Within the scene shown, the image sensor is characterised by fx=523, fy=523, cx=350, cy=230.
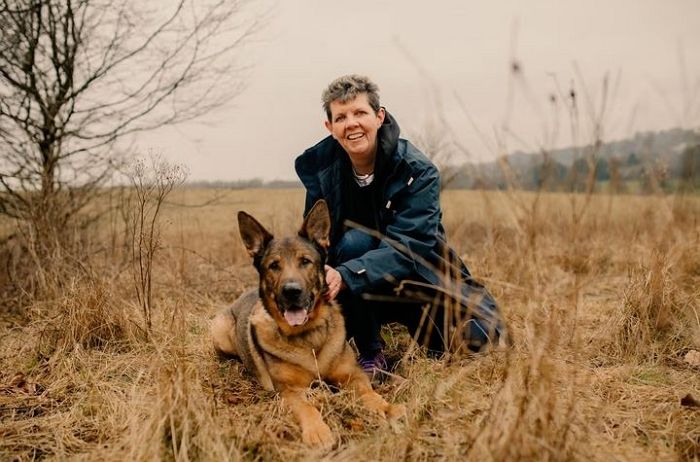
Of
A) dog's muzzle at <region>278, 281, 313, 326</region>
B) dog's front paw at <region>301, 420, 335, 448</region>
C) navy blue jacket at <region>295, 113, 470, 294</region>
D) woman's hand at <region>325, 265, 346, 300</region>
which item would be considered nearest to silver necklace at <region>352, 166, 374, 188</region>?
navy blue jacket at <region>295, 113, 470, 294</region>

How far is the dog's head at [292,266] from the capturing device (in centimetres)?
356

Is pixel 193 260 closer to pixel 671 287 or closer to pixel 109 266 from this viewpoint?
pixel 109 266

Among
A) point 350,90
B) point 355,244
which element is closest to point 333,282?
point 355,244

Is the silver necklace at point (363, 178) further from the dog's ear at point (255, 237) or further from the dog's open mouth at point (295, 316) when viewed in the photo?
the dog's open mouth at point (295, 316)

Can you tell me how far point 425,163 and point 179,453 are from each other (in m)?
2.71

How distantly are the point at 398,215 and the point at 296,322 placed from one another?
115 cm

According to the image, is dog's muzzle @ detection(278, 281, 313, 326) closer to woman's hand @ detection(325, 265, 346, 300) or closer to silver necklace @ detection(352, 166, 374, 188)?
woman's hand @ detection(325, 265, 346, 300)

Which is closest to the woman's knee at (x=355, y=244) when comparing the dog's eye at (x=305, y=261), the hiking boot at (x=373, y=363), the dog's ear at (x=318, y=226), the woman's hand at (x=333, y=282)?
the dog's ear at (x=318, y=226)

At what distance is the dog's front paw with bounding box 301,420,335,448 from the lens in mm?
2742

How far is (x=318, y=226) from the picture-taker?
3953mm

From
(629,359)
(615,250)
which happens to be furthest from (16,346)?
(615,250)

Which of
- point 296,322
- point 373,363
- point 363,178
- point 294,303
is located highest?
point 363,178

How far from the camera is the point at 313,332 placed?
372cm

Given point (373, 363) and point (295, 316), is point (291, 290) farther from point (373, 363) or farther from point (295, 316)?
point (373, 363)
